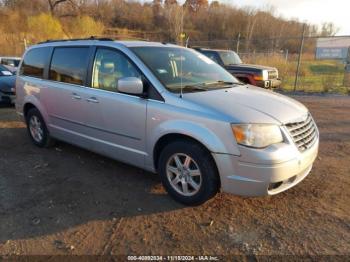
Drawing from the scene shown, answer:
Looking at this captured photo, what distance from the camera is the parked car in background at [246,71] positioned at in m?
9.82

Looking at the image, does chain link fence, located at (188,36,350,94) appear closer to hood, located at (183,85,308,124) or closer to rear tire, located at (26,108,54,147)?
hood, located at (183,85,308,124)

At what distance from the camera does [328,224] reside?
10.5 feet

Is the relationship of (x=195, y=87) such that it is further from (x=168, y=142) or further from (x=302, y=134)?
(x=302, y=134)

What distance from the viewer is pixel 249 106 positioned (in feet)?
11.0

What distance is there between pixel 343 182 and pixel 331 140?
212cm

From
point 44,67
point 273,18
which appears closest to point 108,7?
point 273,18

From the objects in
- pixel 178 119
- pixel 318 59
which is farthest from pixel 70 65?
pixel 318 59

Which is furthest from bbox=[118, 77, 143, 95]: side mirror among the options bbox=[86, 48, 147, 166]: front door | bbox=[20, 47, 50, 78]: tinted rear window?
bbox=[20, 47, 50, 78]: tinted rear window

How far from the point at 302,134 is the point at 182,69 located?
1.71 m

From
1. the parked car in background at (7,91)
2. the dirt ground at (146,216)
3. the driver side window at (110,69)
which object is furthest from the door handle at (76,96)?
the parked car in background at (7,91)

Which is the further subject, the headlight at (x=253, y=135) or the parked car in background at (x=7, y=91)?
the parked car in background at (x=7, y=91)

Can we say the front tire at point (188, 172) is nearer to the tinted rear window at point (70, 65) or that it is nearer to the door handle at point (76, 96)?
the door handle at point (76, 96)

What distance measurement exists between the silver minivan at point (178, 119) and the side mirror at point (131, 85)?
11 millimetres

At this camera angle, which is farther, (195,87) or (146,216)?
(195,87)
